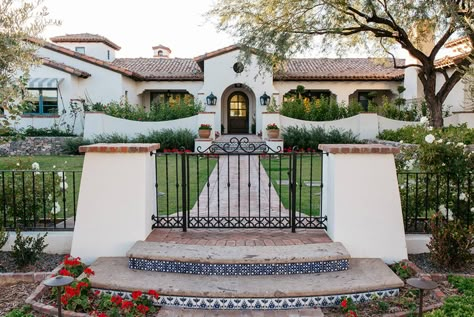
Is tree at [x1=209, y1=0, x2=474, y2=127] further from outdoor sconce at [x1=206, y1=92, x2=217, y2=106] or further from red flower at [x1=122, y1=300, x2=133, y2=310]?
red flower at [x1=122, y1=300, x2=133, y2=310]

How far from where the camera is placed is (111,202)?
5523 mm

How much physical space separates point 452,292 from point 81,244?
4.38m

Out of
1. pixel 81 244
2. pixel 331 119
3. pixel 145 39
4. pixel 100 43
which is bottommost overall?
pixel 81 244

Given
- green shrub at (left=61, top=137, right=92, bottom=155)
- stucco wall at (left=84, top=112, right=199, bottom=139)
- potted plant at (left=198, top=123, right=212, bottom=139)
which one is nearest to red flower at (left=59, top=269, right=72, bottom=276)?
potted plant at (left=198, top=123, right=212, bottom=139)

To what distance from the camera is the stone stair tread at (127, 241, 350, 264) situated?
4859 millimetres

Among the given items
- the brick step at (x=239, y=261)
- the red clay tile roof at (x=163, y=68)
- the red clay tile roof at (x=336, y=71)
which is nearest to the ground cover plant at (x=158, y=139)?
the red clay tile roof at (x=163, y=68)

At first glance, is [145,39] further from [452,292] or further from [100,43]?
[452,292]

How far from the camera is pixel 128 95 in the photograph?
2606 cm

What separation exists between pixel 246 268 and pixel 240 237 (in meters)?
0.97

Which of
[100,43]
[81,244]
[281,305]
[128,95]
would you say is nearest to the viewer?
[281,305]

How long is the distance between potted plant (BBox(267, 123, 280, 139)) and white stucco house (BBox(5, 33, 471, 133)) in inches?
219

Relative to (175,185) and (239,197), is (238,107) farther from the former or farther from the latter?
(239,197)

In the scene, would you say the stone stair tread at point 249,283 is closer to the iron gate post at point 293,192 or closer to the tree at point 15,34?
the iron gate post at point 293,192

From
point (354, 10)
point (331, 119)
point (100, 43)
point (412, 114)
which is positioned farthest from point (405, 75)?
point (100, 43)
